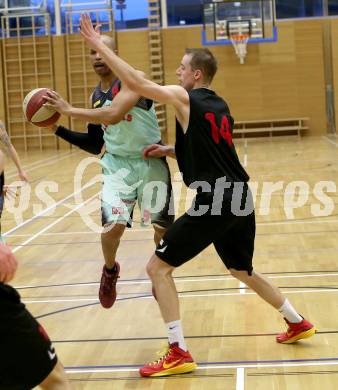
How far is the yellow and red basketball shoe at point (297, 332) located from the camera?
4867 millimetres

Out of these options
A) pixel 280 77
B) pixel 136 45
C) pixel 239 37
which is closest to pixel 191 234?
pixel 239 37

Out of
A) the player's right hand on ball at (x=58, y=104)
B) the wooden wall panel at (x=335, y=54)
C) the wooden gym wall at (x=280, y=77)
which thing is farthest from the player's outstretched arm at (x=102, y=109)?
the wooden wall panel at (x=335, y=54)

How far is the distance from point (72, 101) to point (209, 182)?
67.6ft

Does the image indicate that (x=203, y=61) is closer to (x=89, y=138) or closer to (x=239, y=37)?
(x=89, y=138)

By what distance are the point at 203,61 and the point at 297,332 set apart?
1847 millimetres

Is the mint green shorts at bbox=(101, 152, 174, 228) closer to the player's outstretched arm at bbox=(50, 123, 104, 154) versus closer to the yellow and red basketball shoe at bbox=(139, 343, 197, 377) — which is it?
the player's outstretched arm at bbox=(50, 123, 104, 154)

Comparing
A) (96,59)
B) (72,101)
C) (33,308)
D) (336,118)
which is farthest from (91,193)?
(336,118)

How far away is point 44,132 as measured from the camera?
2469cm

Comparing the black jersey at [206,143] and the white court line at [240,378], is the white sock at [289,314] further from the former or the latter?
the black jersey at [206,143]

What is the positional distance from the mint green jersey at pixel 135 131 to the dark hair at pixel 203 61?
838mm

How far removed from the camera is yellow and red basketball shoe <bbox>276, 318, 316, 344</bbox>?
4.87 meters

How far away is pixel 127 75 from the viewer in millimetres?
4234

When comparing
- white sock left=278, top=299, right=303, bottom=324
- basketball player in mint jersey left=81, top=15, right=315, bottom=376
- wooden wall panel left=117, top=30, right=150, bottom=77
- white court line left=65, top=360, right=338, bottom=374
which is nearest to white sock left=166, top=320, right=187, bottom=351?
basketball player in mint jersey left=81, top=15, right=315, bottom=376

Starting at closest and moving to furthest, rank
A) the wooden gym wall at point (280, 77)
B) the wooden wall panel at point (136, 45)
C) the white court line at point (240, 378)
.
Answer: the white court line at point (240, 378) < the wooden gym wall at point (280, 77) < the wooden wall panel at point (136, 45)
